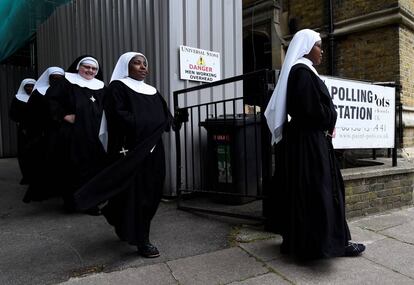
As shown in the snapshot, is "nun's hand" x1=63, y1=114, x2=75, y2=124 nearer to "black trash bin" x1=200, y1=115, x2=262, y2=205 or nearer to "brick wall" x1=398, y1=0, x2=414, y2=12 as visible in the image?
"black trash bin" x1=200, y1=115, x2=262, y2=205

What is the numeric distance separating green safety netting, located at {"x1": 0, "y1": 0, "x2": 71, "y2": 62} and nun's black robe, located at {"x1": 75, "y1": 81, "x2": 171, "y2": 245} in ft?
22.4

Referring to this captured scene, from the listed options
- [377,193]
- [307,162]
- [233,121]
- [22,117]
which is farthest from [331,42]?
[22,117]

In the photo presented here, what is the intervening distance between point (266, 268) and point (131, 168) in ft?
4.17

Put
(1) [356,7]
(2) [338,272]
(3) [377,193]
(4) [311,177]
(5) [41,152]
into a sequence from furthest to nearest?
(1) [356,7] < (5) [41,152] < (3) [377,193] < (4) [311,177] < (2) [338,272]

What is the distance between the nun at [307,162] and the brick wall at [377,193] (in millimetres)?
1148

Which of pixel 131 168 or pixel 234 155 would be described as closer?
pixel 131 168

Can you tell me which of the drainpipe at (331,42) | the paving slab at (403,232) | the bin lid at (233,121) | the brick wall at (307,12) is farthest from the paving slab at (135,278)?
the brick wall at (307,12)

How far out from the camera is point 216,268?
281cm

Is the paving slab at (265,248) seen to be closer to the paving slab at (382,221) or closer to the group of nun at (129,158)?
the group of nun at (129,158)

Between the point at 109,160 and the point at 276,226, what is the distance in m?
1.50

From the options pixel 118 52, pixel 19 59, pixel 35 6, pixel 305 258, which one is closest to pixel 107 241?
A: pixel 305 258

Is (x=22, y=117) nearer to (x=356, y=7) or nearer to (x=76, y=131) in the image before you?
(x=76, y=131)

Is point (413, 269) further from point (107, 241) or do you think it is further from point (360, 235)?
point (107, 241)

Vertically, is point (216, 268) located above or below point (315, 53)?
below
